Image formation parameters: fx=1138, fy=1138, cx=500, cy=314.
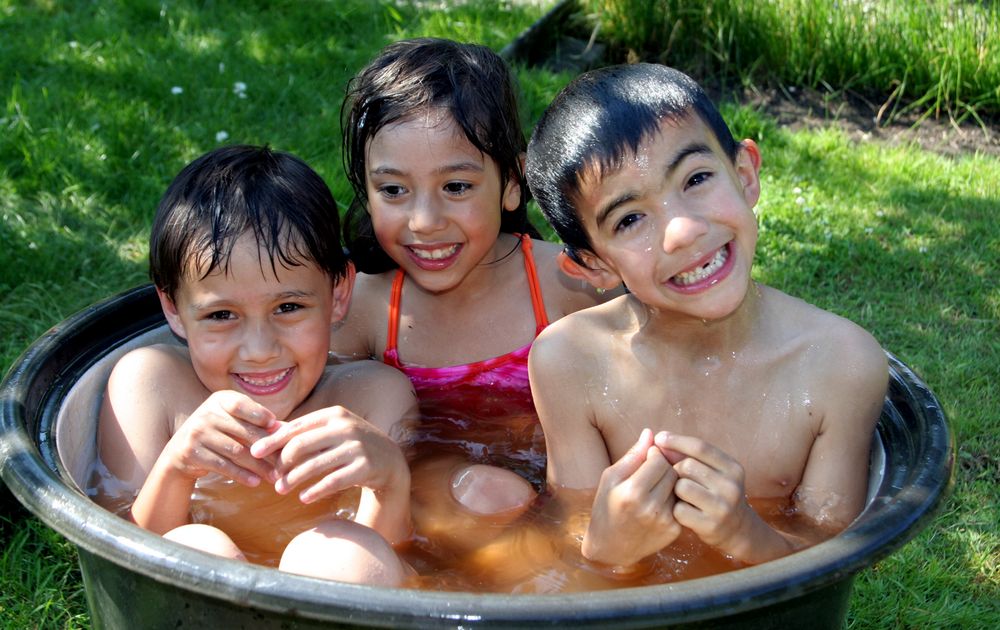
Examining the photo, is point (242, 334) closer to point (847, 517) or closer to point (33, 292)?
point (847, 517)

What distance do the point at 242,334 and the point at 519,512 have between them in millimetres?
679

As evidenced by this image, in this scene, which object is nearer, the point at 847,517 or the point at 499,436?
the point at 847,517

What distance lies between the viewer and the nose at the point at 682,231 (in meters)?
2.01

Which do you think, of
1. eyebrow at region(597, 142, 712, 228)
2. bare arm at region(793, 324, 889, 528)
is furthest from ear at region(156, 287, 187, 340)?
bare arm at region(793, 324, 889, 528)

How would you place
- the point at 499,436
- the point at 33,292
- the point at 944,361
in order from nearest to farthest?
the point at 499,436, the point at 944,361, the point at 33,292

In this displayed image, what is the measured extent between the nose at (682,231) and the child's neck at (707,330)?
0.23 meters

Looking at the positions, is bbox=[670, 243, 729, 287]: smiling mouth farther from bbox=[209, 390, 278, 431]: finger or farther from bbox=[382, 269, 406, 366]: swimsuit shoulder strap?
bbox=[382, 269, 406, 366]: swimsuit shoulder strap

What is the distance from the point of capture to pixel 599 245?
214 centimetres

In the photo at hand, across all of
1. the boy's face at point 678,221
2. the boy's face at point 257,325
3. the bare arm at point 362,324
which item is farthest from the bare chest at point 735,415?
the bare arm at point 362,324

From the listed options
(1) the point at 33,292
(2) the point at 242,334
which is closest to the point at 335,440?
(2) the point at 242,334

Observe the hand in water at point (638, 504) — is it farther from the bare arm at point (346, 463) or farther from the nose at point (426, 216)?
the nose at point (426, 216)

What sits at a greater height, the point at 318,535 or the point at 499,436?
the point at 318,535

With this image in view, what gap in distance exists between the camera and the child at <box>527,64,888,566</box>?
205 cm

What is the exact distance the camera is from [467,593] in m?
1.37
